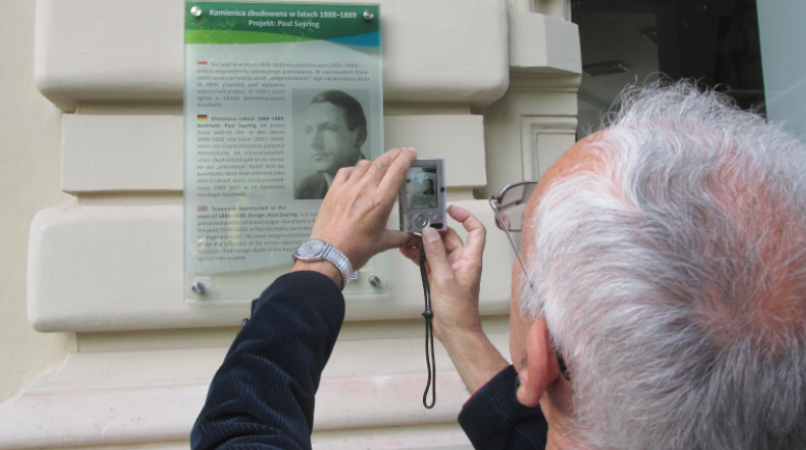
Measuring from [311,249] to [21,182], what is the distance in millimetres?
1194


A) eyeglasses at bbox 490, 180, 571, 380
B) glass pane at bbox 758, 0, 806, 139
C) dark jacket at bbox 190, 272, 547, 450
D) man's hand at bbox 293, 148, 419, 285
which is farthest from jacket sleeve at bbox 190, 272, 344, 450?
glass pane at bbox 758, 0, 806, 139

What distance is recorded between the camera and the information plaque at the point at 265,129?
1.46m

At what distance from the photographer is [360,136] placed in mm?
1521

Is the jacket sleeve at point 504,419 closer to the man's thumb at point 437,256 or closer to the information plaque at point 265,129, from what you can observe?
the man's thumb at point 437,256

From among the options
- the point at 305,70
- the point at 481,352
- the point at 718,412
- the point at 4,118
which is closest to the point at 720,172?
the point at 718,412

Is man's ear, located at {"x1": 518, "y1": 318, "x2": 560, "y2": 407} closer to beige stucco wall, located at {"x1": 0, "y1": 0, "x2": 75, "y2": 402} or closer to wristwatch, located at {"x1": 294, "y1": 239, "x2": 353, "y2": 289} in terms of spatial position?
wristwatch, located at {"x1": 294, "y1": 239, "x2": 353, "y2": 289}

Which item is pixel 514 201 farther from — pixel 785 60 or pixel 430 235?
pixel 785 60

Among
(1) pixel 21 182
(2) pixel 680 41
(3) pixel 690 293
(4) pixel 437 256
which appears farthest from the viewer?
(2) pixel 680 41

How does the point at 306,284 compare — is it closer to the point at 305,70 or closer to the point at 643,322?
the point at 643,322

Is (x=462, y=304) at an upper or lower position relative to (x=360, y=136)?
lower

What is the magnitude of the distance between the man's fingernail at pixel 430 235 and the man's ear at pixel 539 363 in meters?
0.38

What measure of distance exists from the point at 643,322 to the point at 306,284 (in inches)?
20.7

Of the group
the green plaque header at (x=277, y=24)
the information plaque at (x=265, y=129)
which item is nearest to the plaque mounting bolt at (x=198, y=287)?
the information plaque at (x=265, y=129)

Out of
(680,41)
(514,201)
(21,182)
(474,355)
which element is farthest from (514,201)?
(680,41)
